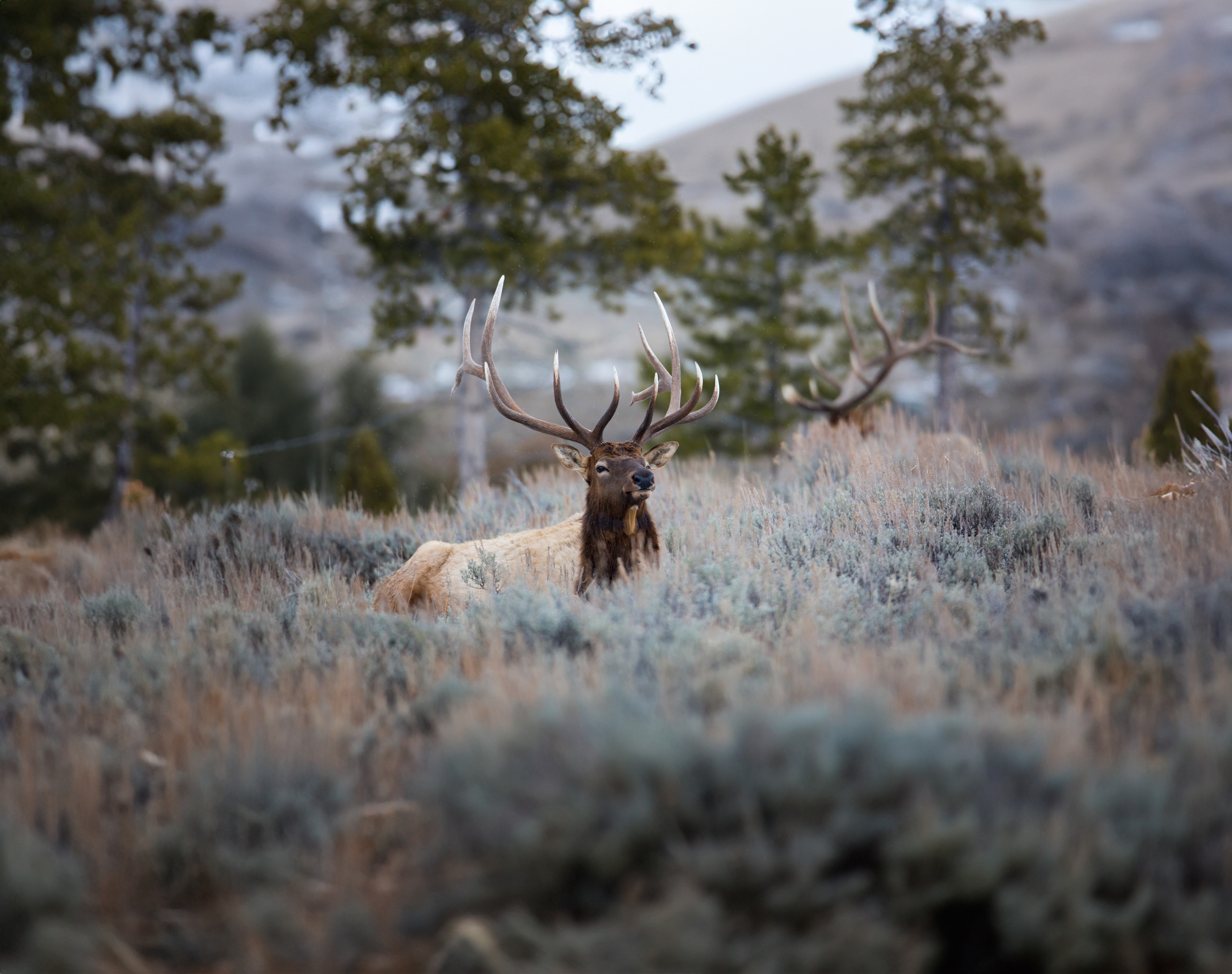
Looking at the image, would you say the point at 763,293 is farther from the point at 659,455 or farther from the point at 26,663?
the point at 26,663

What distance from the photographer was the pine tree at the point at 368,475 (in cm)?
1331

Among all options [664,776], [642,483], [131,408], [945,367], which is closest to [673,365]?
[642,483]

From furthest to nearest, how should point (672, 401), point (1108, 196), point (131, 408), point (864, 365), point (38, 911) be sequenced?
point (1108, 196)
point (131, 408)
point (864, 365)
point (672, 401)
point (38, 911)

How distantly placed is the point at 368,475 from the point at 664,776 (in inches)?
466

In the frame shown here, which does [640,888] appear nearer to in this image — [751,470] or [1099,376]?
[751,470]

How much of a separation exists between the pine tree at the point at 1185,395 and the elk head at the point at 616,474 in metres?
8.67

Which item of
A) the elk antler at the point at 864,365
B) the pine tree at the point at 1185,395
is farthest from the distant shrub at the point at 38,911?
the pine tree at the point at 1185,395

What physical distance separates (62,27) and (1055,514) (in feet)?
50.4

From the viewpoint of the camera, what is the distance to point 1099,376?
104 feet

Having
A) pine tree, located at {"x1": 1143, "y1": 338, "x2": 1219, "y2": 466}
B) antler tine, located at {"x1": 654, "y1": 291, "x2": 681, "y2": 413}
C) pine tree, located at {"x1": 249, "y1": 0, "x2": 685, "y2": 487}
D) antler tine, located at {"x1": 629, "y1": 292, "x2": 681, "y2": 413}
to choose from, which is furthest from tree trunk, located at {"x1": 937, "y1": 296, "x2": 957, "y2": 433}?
antler tine, located at {"x1": 654, "y1": 291, "x2": 681, "y2": 413}

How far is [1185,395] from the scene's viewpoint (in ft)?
40.4

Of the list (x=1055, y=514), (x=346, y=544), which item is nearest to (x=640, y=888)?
(x=1055, y=514)

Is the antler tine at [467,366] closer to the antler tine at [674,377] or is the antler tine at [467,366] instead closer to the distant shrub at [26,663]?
the antler tine at [674,377]

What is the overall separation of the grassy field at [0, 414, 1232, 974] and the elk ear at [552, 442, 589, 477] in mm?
1061
